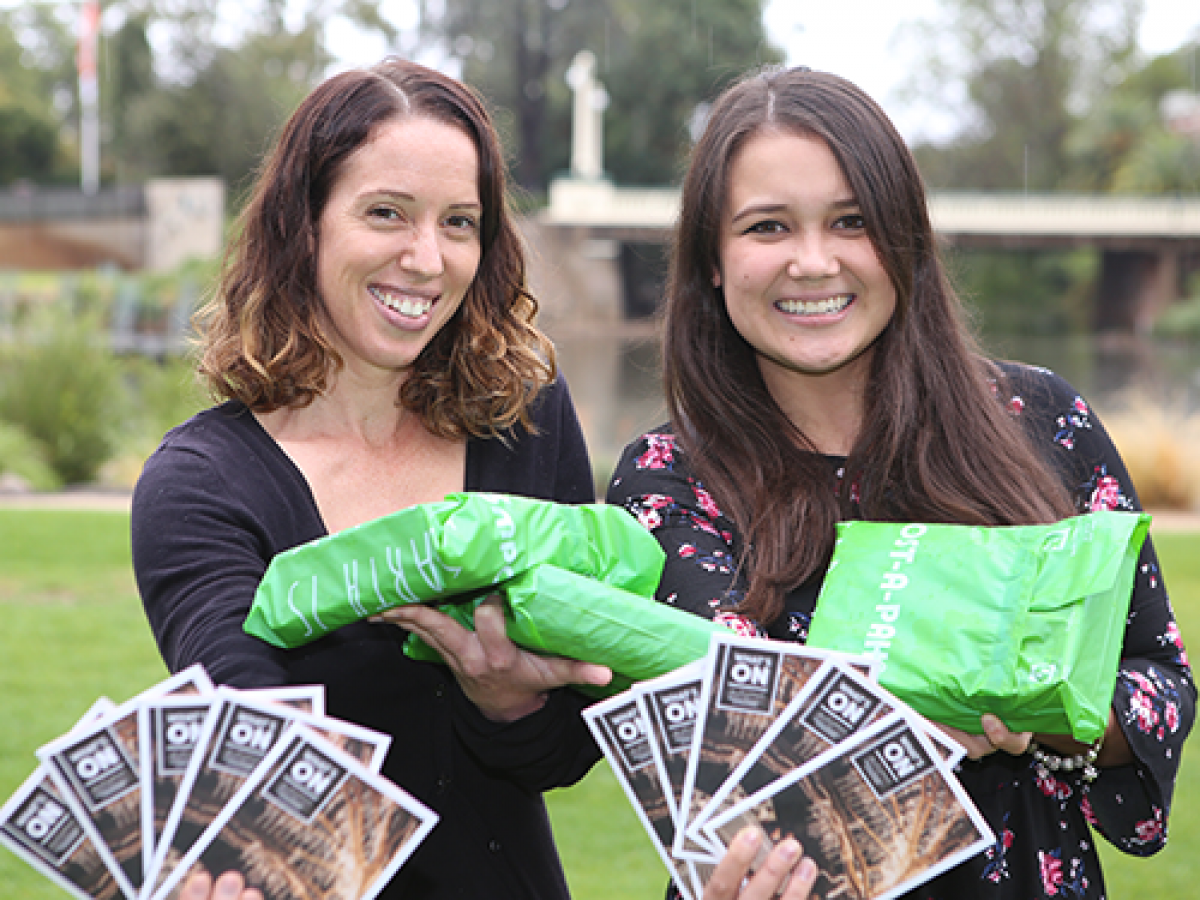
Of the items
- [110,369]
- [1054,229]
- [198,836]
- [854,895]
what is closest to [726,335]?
[854,895]

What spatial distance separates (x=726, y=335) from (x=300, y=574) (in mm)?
892

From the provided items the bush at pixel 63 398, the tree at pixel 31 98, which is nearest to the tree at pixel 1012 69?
the tree at pixel 31 98

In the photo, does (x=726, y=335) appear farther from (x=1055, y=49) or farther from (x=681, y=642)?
(x=1055, y=49)

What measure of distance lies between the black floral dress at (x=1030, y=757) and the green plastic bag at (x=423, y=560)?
0.21 metres

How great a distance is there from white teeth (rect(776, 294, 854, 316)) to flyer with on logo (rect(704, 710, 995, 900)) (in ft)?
2.53

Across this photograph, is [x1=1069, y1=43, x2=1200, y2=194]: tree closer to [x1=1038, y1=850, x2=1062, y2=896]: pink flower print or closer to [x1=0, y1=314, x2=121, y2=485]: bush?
[x1=0, y1=314, x2=121, y2=485]: bush

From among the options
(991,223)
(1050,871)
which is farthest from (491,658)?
(991,223)

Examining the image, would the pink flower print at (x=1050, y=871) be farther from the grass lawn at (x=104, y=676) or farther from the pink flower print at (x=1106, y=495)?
the grass lawn at (x=104, y=676)

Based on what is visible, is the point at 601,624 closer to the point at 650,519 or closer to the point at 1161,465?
the point at 650,519

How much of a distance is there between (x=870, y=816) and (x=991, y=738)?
248 millimetres

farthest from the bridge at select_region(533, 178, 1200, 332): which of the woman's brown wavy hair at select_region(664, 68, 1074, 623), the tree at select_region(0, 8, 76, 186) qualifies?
the woman's brown wavy hair at select_region(664, 68, 1074, 623)

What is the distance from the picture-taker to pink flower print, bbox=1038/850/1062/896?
1799 millimetres

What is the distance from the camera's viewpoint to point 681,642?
1654 mm

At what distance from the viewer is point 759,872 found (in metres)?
1.46
